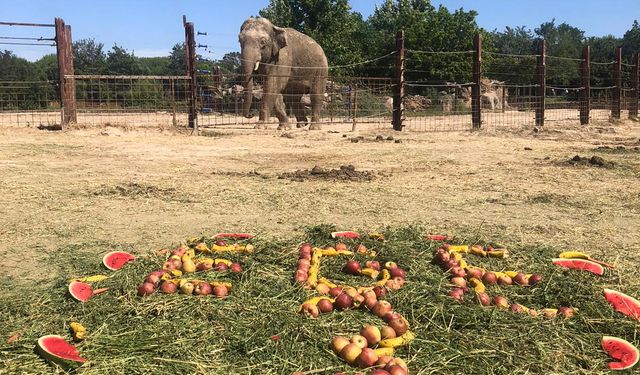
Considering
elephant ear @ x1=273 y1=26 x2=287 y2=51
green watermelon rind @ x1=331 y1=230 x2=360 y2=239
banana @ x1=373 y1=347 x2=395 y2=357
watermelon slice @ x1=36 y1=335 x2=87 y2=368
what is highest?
elephant ear @ x1=273 y1=26 x2=287 y2=51

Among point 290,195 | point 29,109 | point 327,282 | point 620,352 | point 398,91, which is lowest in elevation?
point 620,352

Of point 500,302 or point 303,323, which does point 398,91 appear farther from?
point 303,323

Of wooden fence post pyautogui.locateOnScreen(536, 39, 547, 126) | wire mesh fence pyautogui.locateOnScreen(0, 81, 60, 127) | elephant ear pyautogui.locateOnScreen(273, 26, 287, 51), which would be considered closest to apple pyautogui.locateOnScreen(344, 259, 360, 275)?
elephant ear pyautogui.locateOnScreen(273, 26, 287, 51)

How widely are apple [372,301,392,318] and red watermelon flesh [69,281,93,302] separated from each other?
4.56 ft

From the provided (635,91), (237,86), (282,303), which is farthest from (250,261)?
(635,91)

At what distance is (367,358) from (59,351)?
1.18 metres

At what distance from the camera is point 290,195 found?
5.80 m

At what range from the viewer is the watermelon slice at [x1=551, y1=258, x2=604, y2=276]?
3.31 m

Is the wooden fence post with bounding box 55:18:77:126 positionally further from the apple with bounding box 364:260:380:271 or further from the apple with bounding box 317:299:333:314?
the apple with bounding box 317:299:333:314

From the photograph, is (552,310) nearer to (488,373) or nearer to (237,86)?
(488,373)

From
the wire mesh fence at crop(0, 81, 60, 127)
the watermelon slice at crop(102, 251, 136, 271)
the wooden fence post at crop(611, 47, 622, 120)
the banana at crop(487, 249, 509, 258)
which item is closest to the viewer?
the watermelon slice at crop(102, 251, 136, 271)

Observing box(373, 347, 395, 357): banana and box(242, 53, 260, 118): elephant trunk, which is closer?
box(373, 347, 395, 357): banana

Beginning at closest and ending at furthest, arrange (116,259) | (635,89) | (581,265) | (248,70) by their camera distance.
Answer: (581,265), (116,259), (248,70), (635,89)

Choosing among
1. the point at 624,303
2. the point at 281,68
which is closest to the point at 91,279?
the point at 624,303
